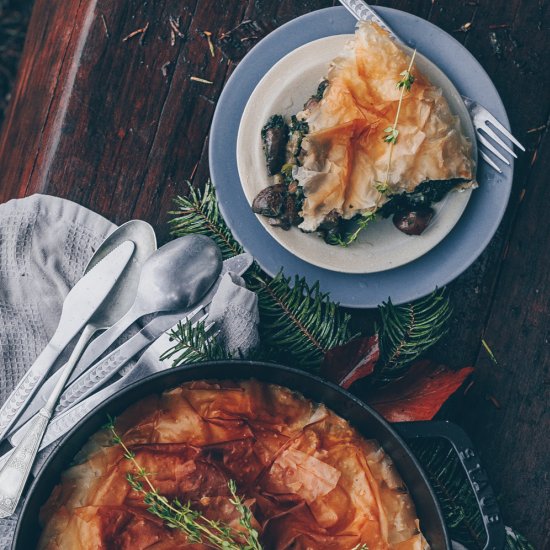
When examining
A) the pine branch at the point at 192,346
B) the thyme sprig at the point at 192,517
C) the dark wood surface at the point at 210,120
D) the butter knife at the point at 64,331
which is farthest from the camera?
the dark wood surface at the point at 210,120

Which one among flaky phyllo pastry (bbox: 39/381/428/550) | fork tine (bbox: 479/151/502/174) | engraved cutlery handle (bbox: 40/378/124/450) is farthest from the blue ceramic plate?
engraved cutlery handle (bbox: 40/378/124/450)

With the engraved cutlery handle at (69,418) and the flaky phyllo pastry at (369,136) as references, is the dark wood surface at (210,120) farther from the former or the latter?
the engraved cutlery handle at (69,418)

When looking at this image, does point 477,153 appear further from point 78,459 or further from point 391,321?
point 78,459

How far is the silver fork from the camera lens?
5.28 feet

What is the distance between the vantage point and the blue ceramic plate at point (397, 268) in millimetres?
1636

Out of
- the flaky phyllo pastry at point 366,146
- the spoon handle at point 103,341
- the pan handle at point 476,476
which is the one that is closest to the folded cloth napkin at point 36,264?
the spoon handle at point 103,341

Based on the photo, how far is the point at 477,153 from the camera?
1.64 m

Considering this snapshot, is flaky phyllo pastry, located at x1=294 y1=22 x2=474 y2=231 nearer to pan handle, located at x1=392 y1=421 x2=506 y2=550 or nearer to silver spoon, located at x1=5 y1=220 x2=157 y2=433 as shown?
silver spoon, located at x1=5 y1=220 x2=157 y2=433

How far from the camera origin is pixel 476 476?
147cm

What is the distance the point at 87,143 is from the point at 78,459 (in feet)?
2.60

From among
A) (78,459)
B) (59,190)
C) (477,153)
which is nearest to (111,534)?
(78,459)

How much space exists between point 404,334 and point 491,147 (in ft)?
1.63

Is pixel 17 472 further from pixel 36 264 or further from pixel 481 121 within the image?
pixel 481 121

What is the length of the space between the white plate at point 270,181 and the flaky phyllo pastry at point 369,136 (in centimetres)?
6
